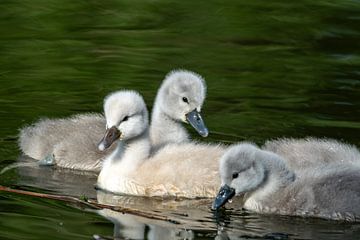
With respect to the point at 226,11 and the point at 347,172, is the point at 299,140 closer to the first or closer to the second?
the point at 347,172

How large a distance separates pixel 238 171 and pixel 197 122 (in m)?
1.17

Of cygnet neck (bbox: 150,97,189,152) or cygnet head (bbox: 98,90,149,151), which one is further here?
cygnet neck (bbox: 150,97,189,152)

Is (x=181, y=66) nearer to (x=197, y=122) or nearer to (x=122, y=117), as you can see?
(x=197, y=122)

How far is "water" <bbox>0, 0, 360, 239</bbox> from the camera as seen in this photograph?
27.9 ft

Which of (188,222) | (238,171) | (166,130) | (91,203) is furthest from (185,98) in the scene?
(188,222)

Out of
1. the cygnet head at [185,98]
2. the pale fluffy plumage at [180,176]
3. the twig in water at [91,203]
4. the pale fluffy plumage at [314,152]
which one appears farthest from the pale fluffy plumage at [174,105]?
the twig in water at [91,203]

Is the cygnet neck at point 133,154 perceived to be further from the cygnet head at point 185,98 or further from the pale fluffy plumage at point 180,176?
the cygnet head at point 185,98

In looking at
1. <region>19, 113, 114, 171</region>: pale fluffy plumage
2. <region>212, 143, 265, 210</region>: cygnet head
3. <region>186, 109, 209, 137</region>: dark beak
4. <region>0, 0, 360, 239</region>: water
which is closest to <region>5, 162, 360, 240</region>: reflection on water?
<region>0, 0, 360, 239</region>: water

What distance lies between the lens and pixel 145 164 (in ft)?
31.2

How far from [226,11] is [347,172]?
18.1 ft

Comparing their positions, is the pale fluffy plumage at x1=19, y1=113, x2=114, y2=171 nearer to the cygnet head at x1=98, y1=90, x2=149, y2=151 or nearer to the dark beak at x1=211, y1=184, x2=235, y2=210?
the cygnet head at x1=98, y1=90, x2=149, y2=151

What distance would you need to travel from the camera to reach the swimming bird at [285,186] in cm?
865

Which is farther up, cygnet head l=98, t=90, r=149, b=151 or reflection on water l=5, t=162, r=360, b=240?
cygnet head l=98, t=90, r=149, b=151

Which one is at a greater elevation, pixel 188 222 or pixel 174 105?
pixel 174 105
